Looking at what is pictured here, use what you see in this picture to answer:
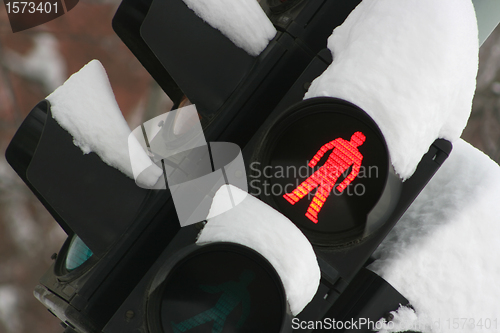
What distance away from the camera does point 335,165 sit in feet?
4.87

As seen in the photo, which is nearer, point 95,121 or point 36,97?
point 95,121

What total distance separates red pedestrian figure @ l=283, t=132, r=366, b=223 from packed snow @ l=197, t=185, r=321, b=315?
0.13m

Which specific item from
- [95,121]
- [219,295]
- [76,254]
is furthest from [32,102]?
Answer: [219,295]

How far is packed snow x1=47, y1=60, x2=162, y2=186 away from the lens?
64.8 inches

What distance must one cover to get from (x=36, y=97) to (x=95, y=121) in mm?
5878

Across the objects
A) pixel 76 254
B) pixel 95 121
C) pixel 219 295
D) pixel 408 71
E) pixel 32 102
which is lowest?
pixel 32 102

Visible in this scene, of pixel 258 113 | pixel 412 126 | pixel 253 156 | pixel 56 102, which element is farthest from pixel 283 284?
pixel 56 102

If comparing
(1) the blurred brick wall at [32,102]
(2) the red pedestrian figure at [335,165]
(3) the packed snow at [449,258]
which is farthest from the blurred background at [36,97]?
(2) the red pedestrian figure at [335,165]

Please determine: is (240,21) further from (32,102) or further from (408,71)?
(32,102)

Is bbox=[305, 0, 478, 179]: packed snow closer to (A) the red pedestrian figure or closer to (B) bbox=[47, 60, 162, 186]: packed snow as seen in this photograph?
(A) the red pedestrian figure

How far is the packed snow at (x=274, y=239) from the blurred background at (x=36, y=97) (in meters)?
5.82

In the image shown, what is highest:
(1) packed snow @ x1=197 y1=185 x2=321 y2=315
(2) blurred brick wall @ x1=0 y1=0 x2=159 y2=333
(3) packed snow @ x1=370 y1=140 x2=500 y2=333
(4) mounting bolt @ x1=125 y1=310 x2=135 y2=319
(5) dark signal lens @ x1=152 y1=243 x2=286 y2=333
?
(3) packed snow @ x1=370 y1=140 x2=500 y2=333

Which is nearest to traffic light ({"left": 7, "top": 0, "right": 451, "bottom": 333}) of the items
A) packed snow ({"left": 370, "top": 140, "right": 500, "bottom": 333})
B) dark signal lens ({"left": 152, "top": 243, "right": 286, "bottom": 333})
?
dark signal lens ({"left": 152, "top": 243, "right": 286, "bottom": 333})

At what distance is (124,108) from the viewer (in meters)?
7.41
